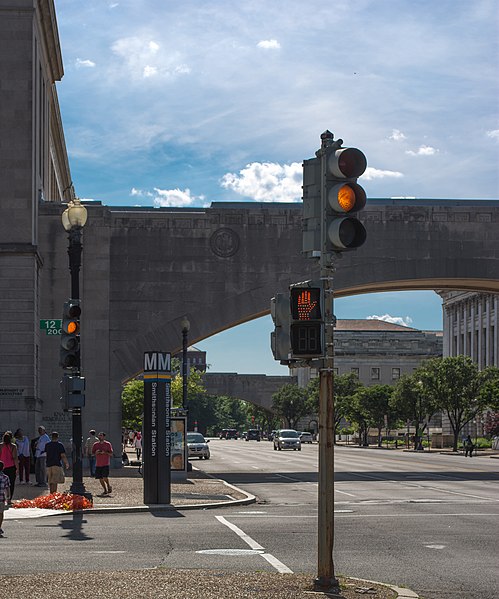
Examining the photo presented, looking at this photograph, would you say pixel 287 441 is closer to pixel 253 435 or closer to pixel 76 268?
pixel 76 268

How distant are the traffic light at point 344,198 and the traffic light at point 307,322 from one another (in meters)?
0.60

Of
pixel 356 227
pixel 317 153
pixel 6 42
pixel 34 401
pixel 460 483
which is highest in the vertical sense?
pixel 6 42

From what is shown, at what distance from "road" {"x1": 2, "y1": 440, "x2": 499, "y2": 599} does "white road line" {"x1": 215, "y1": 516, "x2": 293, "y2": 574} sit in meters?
0.01

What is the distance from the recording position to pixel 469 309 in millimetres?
128375

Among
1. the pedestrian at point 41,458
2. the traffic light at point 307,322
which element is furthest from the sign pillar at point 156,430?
the traffic light at point 307,322

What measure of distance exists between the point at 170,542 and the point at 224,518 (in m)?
5.10

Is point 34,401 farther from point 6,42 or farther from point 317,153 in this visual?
point 317,153

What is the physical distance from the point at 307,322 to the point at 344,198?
139 centimetres

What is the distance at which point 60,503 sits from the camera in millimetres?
24406

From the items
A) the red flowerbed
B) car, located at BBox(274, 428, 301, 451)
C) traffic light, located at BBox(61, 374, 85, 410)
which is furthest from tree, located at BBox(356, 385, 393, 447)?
traffic light, located at BBox(61, 374, 85, 410)

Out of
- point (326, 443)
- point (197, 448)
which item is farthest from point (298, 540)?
point (197, 448)

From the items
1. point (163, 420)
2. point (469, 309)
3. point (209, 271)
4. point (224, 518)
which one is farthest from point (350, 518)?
point (469, 309)

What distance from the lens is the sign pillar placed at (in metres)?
25.5

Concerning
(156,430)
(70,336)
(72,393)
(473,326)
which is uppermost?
(473,326)
